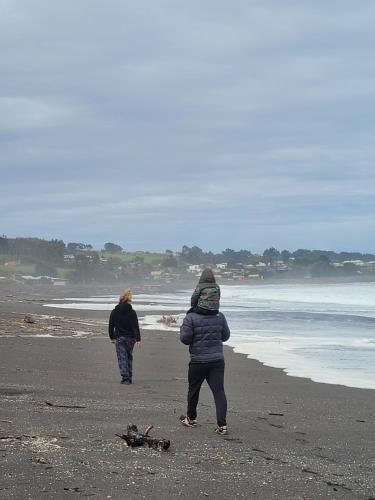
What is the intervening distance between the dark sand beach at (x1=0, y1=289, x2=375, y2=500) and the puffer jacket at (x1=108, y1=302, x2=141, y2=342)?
0.82 m

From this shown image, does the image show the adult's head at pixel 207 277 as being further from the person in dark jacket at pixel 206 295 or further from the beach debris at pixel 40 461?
the beach debris at pixel 40 461

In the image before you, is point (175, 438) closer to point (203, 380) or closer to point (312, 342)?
point (203, 380)

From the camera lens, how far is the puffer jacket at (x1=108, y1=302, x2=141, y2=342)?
12.9 m

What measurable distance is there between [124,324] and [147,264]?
110 m

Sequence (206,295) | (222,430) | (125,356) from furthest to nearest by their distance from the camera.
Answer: (125,356)
(206,295)
(222,430)

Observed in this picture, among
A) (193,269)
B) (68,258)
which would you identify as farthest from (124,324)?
(193,269)

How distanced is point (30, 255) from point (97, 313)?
77415 mm

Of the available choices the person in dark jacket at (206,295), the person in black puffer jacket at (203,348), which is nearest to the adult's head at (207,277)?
the person in dark jacket at (206,295)

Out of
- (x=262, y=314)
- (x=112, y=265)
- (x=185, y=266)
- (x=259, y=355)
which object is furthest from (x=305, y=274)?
(x=259, y=355)

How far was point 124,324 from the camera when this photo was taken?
12.9 m

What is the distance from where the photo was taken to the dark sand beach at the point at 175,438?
601cm

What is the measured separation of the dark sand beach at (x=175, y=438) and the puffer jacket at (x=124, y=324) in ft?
2.69

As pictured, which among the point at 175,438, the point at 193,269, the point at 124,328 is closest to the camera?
the point at 175,438

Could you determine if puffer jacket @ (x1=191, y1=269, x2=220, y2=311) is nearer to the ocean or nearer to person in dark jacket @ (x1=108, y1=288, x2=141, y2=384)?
person in dark jacket @ (x1=108, y1=288, x2=141, y2=384)
